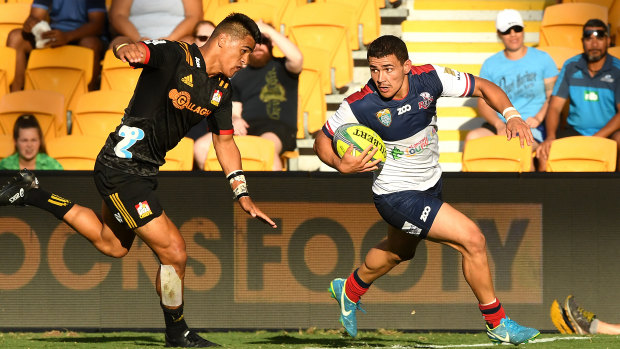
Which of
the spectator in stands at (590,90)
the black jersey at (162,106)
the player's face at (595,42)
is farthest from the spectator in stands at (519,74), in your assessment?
the black jersey at (162,106)

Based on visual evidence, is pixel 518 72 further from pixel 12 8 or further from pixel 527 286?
pixel 12 8

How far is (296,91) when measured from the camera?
10.7 meters

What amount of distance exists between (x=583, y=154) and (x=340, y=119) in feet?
11.5

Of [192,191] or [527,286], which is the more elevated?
[192,191]

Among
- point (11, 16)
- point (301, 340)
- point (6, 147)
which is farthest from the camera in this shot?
point (11, 16)

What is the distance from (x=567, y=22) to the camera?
1188cm

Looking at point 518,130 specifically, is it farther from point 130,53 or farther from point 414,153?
point 130,53

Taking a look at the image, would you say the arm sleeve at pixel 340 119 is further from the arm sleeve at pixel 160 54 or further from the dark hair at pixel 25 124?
the dark hair at pixel 25 124

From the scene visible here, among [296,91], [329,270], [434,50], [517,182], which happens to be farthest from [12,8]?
[517,182]

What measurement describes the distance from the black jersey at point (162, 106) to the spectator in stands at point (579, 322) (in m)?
3.53

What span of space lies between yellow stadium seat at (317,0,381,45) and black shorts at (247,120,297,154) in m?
2.31

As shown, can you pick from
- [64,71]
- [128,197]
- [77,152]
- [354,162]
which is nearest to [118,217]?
[128,197]

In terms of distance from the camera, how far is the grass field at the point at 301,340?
288 inches

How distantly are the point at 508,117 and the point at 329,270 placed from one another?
244cm
